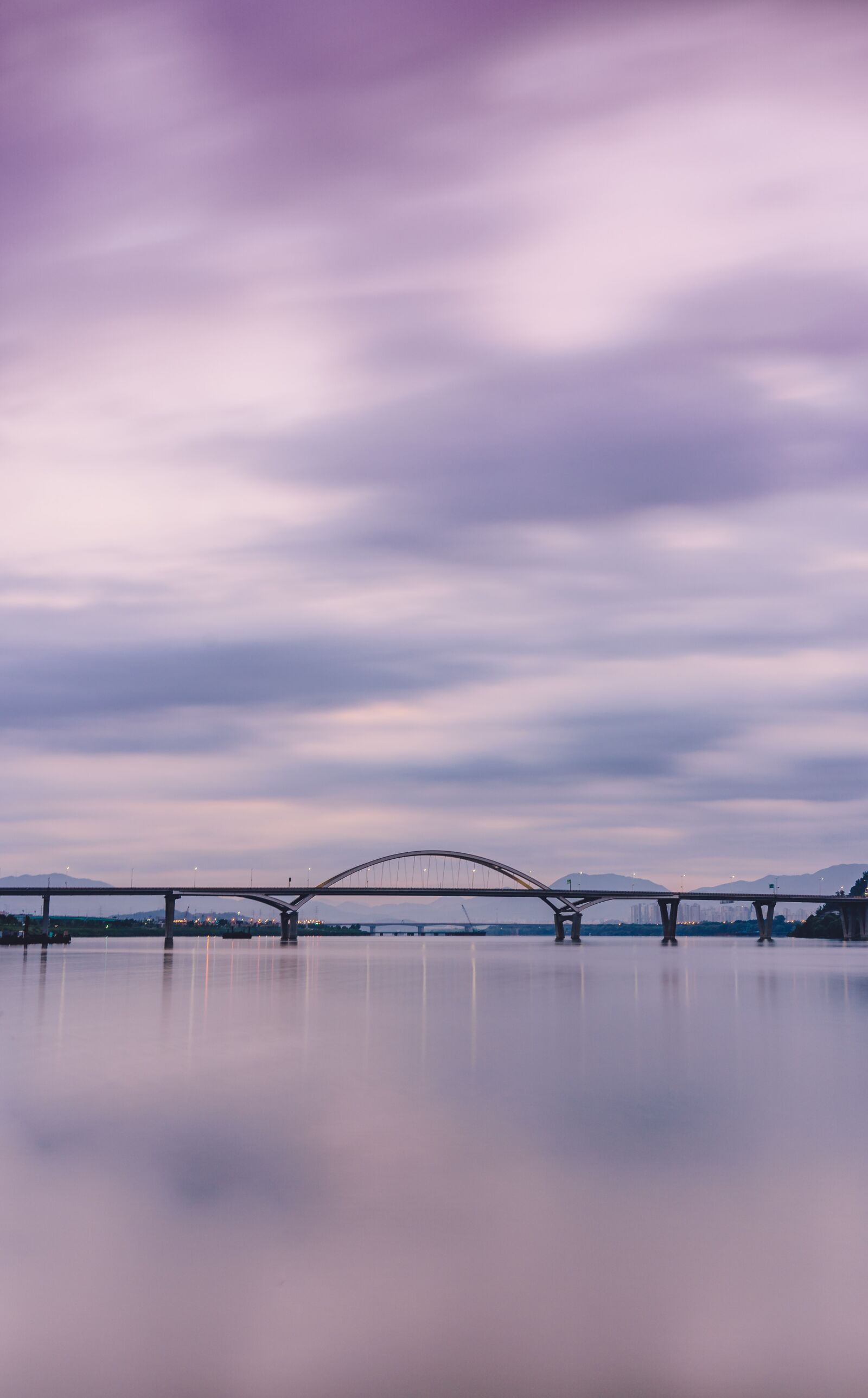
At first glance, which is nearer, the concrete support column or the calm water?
the calm water

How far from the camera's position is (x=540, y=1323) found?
1329 cm

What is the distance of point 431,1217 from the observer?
1817 centimetres

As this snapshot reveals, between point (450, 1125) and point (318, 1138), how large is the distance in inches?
122

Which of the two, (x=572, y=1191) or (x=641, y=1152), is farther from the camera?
(x=641, y=1152)

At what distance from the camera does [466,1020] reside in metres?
54.7

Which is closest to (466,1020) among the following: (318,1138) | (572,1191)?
(318,1138)

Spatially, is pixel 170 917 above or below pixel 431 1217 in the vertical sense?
above

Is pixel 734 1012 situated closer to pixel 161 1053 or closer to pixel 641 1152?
pixel 161 1053

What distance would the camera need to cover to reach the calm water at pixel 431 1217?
12.3 meters

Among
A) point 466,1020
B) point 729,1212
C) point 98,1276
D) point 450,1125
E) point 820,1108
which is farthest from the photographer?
point 466,1020

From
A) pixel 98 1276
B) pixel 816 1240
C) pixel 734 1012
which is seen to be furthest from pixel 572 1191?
pixel 734 1012

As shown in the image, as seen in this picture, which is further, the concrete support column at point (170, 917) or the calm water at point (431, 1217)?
the concrete support column at point (170, 917)

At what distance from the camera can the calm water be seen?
40.2ft

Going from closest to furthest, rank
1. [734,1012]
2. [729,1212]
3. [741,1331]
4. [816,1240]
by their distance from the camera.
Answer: [741,1331], [816,1240], [729,1212], [734,1012]
